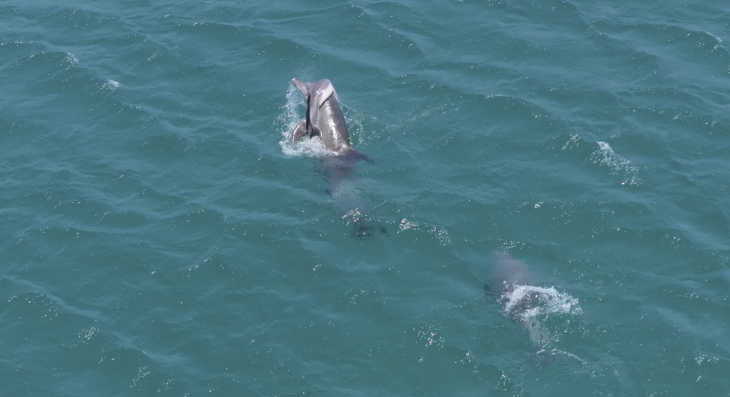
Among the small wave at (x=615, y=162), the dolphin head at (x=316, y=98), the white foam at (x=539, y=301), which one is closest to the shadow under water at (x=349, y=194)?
the dolphin head at (x=316, y=98)

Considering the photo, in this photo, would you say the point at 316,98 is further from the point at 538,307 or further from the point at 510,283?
the point at 538,307

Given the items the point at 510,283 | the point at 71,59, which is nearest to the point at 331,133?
the point at 510,283

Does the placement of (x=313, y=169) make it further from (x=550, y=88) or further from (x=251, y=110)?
(x=550, y=88)

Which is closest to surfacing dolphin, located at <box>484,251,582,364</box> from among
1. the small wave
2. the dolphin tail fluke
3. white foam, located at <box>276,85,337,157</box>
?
the small wave

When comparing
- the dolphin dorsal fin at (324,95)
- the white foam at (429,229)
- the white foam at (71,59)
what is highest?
the dolphin dorsal fin at (324,95)

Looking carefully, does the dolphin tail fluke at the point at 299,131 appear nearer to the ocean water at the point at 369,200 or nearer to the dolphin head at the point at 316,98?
the dolphin head at the point at 316,98

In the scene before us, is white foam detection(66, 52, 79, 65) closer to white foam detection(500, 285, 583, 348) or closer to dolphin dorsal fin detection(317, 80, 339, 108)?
dolphin dorsal fin detection(317, 80, 339, 108)
